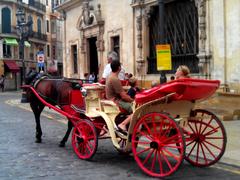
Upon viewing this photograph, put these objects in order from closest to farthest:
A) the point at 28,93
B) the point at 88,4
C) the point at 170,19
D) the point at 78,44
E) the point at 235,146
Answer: the point at 235,146 → the point at 28,93 → the point at 170,19 → the point at 88,4 → the point at 78,44

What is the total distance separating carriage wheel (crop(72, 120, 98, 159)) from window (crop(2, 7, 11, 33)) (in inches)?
1920

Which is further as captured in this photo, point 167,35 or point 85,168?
point 167,35

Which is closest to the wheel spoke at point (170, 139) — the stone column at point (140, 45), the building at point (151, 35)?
the building at point (151, 35)

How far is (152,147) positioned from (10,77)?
4875 cm

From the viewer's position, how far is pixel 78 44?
26.4m

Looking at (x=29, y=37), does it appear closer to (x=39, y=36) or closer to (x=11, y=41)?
(x=11, y=41)

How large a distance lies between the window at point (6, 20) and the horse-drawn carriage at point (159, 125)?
4854cm

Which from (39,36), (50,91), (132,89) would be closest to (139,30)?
(50,91)

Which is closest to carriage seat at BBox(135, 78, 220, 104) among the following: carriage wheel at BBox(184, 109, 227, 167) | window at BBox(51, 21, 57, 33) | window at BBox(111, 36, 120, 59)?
carriage wheel at BBox(184, 109, 227, 167)

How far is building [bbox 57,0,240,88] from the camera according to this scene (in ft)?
47.7

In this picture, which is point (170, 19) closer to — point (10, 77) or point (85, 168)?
point (85, 168)

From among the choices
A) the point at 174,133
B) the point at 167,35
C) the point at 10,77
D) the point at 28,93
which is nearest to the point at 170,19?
the point at 167,35

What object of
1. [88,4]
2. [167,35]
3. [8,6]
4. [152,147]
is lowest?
[152,147]

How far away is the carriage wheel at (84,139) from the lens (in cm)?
772
